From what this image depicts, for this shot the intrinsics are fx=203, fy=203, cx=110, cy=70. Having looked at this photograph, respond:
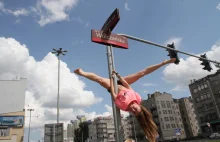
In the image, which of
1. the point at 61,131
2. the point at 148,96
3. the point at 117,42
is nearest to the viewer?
the point at 117,42

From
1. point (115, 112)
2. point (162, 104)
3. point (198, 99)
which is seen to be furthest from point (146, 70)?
point (162, 104)

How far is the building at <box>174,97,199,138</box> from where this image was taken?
79000mm

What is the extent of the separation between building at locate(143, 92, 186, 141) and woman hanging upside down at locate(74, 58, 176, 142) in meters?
66.9

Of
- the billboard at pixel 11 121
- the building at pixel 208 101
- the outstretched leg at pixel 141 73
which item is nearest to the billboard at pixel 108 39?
the outstretched leg at pixel 141 73

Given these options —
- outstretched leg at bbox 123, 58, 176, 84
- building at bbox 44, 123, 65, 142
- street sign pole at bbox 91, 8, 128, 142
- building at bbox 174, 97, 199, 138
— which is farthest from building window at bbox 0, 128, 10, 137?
building at bbox 174, 97, 199, 138

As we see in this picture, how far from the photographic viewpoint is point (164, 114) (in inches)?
2756

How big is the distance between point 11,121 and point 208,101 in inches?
2032

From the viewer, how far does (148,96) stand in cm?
7788

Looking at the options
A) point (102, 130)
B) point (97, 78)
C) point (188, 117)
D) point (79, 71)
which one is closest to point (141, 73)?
point (97, 78)

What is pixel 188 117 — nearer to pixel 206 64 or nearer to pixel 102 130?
pixel 102 130

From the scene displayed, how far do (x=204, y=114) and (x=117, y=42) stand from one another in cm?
6051

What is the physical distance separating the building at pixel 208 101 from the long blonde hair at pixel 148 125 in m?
54.8

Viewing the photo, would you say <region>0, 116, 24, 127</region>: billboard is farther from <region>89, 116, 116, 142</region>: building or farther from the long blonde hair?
<region>89, 116, 116, 142</region>: building

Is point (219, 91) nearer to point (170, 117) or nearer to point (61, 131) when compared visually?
point (170, 117)
